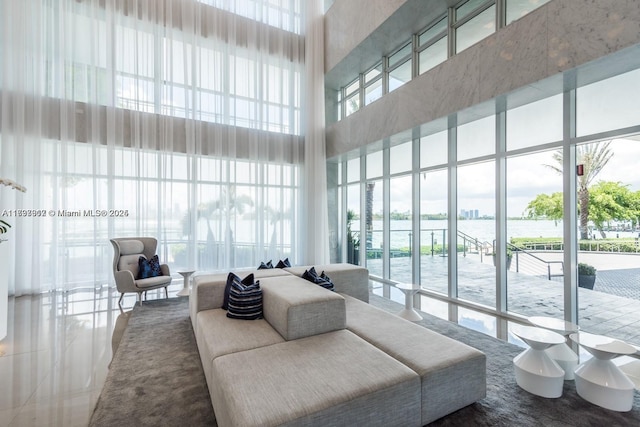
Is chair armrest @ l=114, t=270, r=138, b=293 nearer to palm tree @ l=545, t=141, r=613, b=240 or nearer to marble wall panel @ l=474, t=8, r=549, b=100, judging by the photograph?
marble wall panel @ l=474, t=8, r=549, b=100

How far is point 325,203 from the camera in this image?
7660 millimetres

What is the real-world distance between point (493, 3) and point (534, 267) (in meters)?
3.75

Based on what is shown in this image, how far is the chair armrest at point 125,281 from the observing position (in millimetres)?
4492

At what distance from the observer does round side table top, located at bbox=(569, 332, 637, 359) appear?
215 cm

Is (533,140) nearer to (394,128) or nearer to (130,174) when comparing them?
(394,128)

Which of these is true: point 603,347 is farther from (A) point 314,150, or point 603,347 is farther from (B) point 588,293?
(A) point 314,150

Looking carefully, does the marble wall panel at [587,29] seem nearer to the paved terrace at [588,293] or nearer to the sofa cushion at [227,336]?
the paved terrace at [588,293]

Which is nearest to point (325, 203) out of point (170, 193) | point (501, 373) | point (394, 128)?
point (394, 128)

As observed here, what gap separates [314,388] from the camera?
1.66 meters

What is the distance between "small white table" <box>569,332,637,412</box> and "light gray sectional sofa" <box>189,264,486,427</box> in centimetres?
85

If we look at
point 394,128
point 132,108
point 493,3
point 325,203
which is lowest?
point 325,203

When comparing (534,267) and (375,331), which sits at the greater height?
(534,267)

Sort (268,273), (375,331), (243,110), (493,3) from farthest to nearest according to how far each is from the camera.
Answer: (243,110)
(493,3)
(268,273)
(375,331)

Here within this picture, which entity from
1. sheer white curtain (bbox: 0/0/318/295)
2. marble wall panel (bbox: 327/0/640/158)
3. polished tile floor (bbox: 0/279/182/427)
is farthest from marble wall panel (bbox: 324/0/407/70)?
polished tile floor (bbox: 0/279/182/427)
